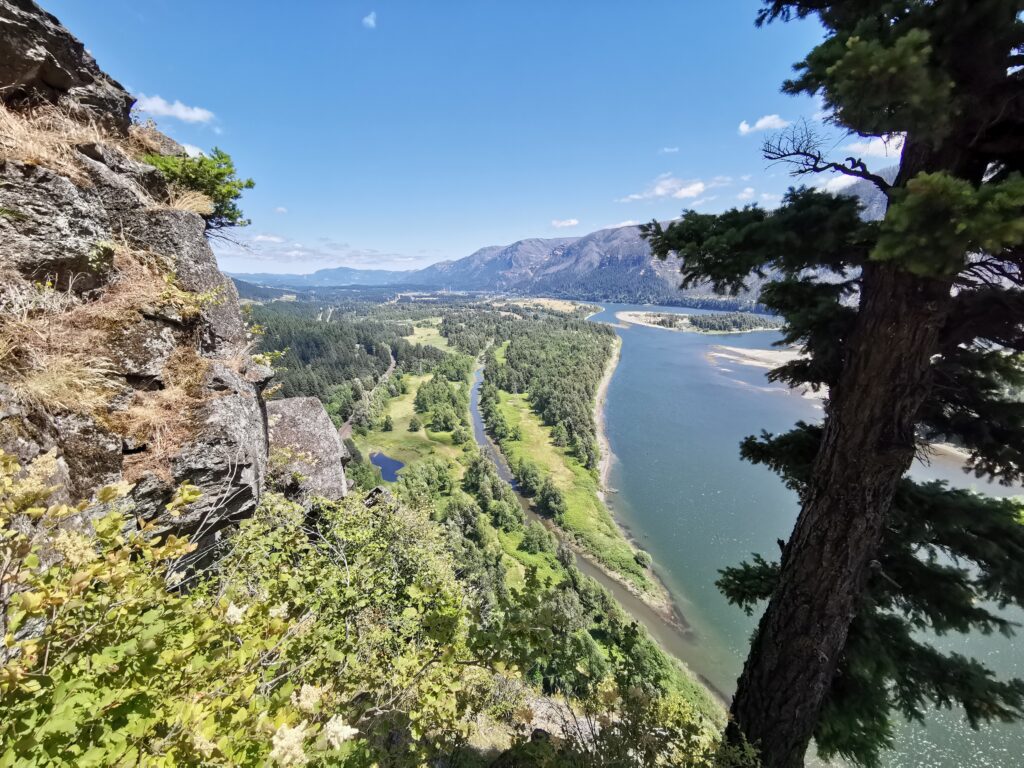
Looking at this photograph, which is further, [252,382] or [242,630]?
[252,382]

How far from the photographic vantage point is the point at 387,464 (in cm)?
5881

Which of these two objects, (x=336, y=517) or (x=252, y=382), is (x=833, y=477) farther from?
(x=252, y=382)

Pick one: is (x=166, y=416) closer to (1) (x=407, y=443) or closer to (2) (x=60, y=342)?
(2) (x=60, y=342)

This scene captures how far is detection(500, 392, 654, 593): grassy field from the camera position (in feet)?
112

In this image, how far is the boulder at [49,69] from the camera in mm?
5910

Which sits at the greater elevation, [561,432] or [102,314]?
[102,314]

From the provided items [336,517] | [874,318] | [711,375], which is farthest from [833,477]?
[711,375]

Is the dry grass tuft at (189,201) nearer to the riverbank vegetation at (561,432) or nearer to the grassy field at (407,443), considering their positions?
the riverbank vegetation at (561,432)

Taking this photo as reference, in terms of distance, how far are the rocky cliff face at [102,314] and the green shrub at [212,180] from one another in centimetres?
51

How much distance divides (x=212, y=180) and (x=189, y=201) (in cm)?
98

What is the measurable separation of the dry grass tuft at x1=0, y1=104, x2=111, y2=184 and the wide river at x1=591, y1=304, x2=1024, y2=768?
36.5 feet

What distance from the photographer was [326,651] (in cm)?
380

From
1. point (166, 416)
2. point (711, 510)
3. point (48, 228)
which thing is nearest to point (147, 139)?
point (48, 228)

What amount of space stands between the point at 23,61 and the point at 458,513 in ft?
116
